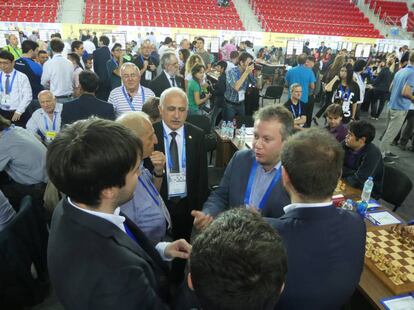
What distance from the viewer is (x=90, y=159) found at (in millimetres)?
930

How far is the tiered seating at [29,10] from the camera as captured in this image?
45.0 feet

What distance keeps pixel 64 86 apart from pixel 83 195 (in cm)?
464

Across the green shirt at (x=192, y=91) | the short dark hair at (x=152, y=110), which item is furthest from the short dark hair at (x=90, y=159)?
the green shirt at (x=192, y=91)

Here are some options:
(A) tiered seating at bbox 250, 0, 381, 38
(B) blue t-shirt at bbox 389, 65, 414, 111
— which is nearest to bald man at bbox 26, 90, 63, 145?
(B) blue t-shirt at bbox 389, 65, 414, 111

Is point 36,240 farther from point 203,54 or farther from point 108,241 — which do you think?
point 203,54

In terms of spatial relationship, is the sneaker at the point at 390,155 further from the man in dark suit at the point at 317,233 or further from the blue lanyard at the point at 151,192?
the blue lanyard at the point at 151,192

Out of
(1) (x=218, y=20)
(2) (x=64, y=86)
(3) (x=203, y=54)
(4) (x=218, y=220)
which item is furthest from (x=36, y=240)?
(1) (x=218, y=20)

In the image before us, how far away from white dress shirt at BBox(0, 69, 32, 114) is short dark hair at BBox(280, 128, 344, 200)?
178 inches

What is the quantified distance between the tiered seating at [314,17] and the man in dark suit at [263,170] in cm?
1684

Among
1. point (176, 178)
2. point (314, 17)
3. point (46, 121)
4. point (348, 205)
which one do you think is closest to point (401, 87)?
point (348, 205)

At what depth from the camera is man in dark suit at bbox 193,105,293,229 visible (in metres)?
1.79

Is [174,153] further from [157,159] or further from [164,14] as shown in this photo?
[164,14]

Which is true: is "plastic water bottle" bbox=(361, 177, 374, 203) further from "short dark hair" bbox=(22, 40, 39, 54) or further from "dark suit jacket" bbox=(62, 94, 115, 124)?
"short dark hair" bbox=(22, 40, 39, 54)

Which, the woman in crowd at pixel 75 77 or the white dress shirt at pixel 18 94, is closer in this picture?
the white dress shirt at pixel 18 94
